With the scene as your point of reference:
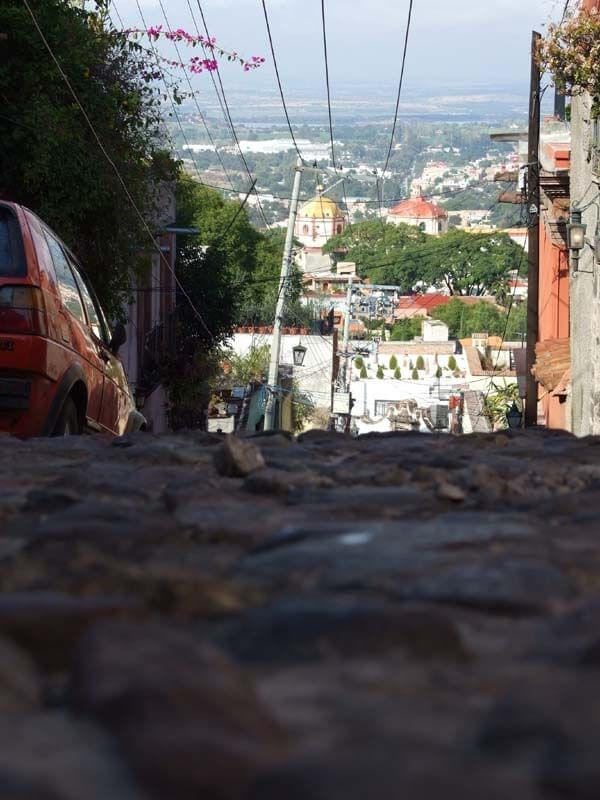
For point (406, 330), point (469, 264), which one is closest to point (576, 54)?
point (406, 330)

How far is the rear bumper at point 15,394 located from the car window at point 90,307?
1.61 m

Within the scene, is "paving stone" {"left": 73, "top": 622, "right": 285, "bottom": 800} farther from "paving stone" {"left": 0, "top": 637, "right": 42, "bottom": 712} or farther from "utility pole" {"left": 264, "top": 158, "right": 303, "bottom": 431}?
"utility pole" {"left": 264, "top": 158, "right": 303, "bottom": 431}

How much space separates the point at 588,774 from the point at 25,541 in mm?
1889

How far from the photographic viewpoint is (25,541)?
10.3ft

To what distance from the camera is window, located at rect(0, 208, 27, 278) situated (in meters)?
6.72

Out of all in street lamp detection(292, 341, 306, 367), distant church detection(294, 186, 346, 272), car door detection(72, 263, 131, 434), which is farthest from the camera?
distant church detection(294, 186, 346, 272)

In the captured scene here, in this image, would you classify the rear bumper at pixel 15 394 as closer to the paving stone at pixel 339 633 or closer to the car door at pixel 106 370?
the car door at pixel 106 370

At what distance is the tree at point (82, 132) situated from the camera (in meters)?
13.0

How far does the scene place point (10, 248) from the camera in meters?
6.80

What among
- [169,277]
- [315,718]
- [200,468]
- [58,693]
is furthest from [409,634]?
[169,277]

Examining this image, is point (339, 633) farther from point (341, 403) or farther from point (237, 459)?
point (341, 403)

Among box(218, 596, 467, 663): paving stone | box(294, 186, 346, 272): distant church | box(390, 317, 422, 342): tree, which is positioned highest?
box(294, 186, 346, 272): distant church

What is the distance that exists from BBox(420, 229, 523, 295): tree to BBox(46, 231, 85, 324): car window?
89430 mm

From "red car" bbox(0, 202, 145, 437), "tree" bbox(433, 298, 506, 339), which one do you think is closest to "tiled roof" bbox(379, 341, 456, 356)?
"tree" bbox(433, 298, 506, 339)
